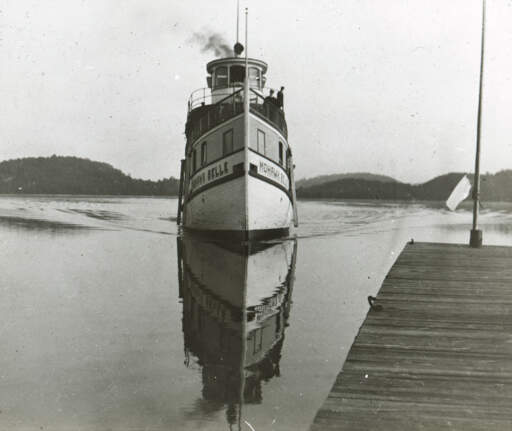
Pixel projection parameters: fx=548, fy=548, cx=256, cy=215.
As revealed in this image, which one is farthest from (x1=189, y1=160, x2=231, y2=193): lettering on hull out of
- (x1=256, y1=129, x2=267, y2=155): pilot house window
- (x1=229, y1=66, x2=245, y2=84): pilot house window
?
(x1=229, y1=66, x2=245, y2=84): pilot house window

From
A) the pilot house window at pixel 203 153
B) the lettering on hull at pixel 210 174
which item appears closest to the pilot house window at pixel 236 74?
the pilot house window at pixel 203 153

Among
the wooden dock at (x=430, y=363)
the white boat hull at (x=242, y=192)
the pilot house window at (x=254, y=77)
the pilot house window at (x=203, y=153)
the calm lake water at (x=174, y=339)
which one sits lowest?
the calm lake water at (x=174, y=339)

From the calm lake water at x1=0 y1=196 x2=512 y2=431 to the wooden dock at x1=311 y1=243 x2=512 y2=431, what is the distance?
28.2 inches

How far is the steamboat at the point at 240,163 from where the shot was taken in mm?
17828

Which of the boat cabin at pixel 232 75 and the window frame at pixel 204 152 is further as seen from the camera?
the boat cabin at pixel 232 75

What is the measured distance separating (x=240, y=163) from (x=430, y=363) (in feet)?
44.9

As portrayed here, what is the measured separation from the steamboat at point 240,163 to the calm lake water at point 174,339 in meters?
2.99

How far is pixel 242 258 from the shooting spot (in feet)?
51.0

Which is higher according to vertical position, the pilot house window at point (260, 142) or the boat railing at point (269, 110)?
the boat railing at point (269, 110)

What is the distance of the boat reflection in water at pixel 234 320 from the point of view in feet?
16.7

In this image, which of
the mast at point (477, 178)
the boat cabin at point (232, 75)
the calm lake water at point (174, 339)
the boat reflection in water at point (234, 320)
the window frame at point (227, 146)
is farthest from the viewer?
the boat cabin at point (232, 75)

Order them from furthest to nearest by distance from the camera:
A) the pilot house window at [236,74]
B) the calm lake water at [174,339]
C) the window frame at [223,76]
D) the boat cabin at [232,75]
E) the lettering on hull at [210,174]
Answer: the window frame at [223,76] < the pilot house window at [236,74] < the boat cabin at [232,75] < the lettering on hull at [210,174] < the calm lake water at [174,339]

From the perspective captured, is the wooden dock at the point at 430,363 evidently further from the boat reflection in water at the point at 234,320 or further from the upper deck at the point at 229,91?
the upper deck at the point at 229,91

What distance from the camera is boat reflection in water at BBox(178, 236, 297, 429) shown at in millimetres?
5078
